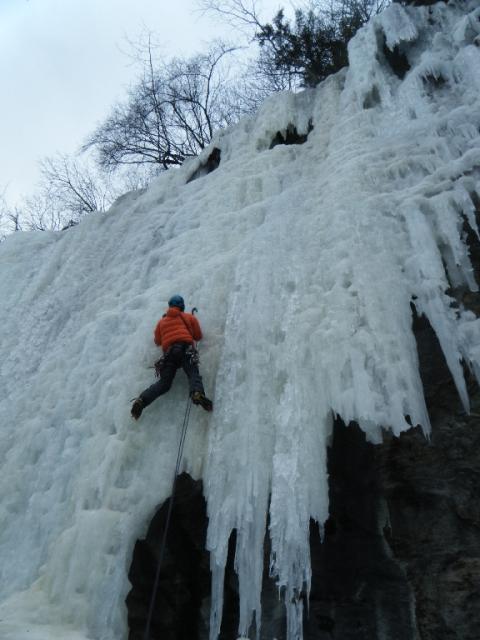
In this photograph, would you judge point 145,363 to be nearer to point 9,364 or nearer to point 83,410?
point 83,410

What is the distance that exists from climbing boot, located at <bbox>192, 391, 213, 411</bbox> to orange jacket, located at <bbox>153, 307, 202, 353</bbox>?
50cm

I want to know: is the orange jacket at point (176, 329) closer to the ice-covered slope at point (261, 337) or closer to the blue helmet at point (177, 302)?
the blue helmet at point (177, 302)

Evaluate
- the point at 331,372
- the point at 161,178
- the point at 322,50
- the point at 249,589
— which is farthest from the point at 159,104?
the point at 249,589

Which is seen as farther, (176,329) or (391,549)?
(176,329)

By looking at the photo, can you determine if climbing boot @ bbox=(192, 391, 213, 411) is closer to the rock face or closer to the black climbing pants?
the black climbing pants

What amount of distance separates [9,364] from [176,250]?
2.28 metres

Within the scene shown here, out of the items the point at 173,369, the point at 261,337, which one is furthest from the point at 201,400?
the point at 261,337

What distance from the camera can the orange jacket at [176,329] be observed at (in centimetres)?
422

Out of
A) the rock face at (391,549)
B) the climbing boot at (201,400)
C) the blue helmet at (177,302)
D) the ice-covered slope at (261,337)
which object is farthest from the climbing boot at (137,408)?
the blue helmet at (177,302)

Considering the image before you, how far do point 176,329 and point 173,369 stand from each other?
1.09 ft

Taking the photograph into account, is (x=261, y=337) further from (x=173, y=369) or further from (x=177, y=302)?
(x=177, y=302)

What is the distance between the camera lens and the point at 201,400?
3.82 m

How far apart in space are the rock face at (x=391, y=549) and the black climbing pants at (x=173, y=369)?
0.92 meters

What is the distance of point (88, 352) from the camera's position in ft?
16.8
